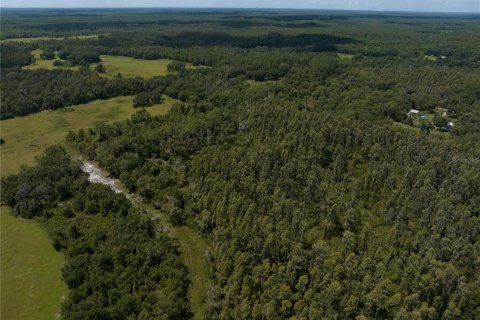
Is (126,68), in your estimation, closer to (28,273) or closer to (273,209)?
(28,273)

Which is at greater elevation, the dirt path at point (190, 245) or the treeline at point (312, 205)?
the treeline at point (312, 205)

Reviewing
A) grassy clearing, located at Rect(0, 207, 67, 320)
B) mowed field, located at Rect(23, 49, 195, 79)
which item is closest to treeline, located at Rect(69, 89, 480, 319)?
grassy clearing, located at Rect(0, 207, 67, 320)

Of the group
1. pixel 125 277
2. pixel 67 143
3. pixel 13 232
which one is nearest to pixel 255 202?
pixel 125 277

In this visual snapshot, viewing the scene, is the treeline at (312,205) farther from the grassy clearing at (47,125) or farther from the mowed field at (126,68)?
the mowed field at (126,68)

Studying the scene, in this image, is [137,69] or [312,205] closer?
[312,205]

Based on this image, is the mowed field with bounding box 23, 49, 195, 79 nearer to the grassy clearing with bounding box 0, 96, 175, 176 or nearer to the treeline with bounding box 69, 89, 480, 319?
the grassy clearing with bounding box 0, 96, 175, 176

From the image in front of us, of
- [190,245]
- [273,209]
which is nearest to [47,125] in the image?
[190,245]

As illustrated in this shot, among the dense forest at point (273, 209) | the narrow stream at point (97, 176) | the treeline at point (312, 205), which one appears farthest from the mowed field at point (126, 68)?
the narrow stream at point (97, 176)
